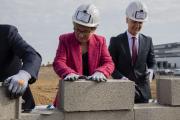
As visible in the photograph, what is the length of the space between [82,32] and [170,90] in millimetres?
1285

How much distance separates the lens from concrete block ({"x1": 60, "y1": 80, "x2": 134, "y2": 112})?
160 inches

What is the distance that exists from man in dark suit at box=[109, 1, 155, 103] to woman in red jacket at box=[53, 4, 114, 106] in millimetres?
618

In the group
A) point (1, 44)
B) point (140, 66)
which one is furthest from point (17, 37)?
point (140, 66)

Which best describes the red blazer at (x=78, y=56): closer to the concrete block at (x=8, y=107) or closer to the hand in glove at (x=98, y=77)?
the hand in glove at (x=98, y=77)

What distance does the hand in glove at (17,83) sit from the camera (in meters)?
3.46

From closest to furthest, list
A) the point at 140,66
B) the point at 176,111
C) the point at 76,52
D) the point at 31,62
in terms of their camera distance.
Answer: the point at 31,62 < the point at 76,52 < the point at 176,111 < the point at 140,66

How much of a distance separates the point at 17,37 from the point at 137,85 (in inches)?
74.4

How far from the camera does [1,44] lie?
3.91 meters

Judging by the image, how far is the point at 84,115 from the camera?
13.7 ft

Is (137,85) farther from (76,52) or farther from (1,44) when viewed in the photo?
(1,44)

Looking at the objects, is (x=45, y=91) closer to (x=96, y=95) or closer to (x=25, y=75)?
(x=96, y=95)

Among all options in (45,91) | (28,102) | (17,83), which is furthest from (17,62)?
(45,91)

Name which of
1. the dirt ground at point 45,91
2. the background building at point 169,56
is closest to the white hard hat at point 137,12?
the dirt ground at point 45,91

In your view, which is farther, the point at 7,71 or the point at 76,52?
the point at 76,52
